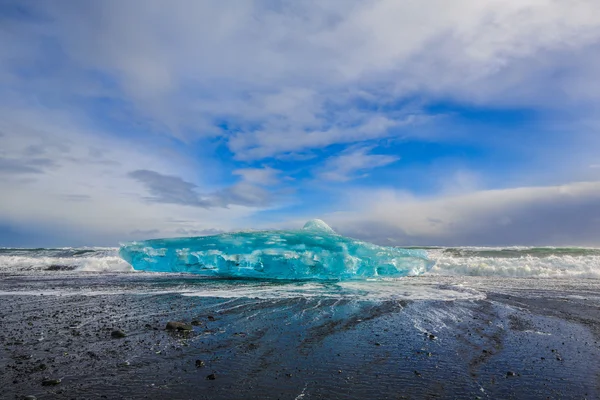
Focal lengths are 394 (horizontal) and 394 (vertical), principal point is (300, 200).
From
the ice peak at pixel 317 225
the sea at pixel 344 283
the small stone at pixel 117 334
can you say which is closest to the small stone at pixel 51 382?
the small stone at pixel 117 334

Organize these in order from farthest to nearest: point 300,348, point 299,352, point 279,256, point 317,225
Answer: point 317,225
point 279,256
point 300,348
point 299,352

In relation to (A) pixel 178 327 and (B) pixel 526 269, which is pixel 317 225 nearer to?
(B) pixel 526 269

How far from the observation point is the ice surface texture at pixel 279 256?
54.9ft

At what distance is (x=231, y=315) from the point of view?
7781mm

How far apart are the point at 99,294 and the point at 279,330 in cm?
762

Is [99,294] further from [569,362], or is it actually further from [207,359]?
[569,362]

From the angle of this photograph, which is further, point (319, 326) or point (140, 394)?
point (319, 326)

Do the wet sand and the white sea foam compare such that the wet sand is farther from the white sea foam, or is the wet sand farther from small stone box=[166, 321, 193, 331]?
the white sea foam

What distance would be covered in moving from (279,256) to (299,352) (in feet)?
38.5

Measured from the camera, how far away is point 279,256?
16.8 metres

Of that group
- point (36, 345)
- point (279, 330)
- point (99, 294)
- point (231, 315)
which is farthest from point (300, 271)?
point (36, 345)

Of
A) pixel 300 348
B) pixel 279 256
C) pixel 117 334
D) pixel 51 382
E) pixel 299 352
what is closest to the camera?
pixel 51 382

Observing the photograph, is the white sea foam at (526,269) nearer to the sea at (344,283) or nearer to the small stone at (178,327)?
the sea at (344,283)

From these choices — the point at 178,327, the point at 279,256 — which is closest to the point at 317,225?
the point at 279,256
